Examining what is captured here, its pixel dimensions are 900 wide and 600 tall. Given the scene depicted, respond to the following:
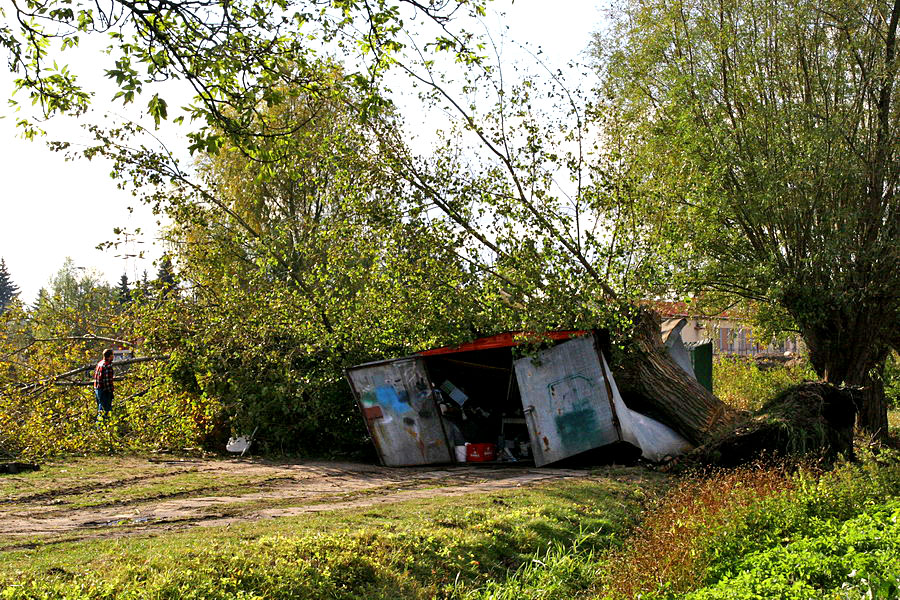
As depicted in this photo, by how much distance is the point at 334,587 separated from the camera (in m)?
6.12

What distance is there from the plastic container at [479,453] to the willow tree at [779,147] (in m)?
4.96

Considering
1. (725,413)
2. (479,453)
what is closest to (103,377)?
(479,453)

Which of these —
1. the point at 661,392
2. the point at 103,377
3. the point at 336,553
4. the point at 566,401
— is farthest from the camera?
the point at 103,377

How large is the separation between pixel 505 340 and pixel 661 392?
2.96 m

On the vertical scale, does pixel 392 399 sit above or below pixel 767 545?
above

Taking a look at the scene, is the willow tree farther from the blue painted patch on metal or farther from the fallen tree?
the blue painted patch on metal

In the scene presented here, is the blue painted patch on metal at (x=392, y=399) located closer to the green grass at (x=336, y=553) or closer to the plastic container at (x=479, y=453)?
the plastic container at (x=479, y=453)

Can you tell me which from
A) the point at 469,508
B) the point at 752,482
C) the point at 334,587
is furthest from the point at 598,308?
the point at 334,587

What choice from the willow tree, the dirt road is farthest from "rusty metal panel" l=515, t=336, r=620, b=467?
the willow tree

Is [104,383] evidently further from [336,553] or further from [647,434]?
[336,553]

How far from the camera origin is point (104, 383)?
56.0 feet

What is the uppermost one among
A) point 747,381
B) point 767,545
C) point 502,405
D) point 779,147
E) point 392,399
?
point 779,147

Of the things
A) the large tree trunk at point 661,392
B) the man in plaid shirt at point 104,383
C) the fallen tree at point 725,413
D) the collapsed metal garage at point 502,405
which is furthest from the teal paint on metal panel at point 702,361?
the man in plaid shirt at point 104,383

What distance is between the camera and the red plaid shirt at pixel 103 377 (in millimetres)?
17016
